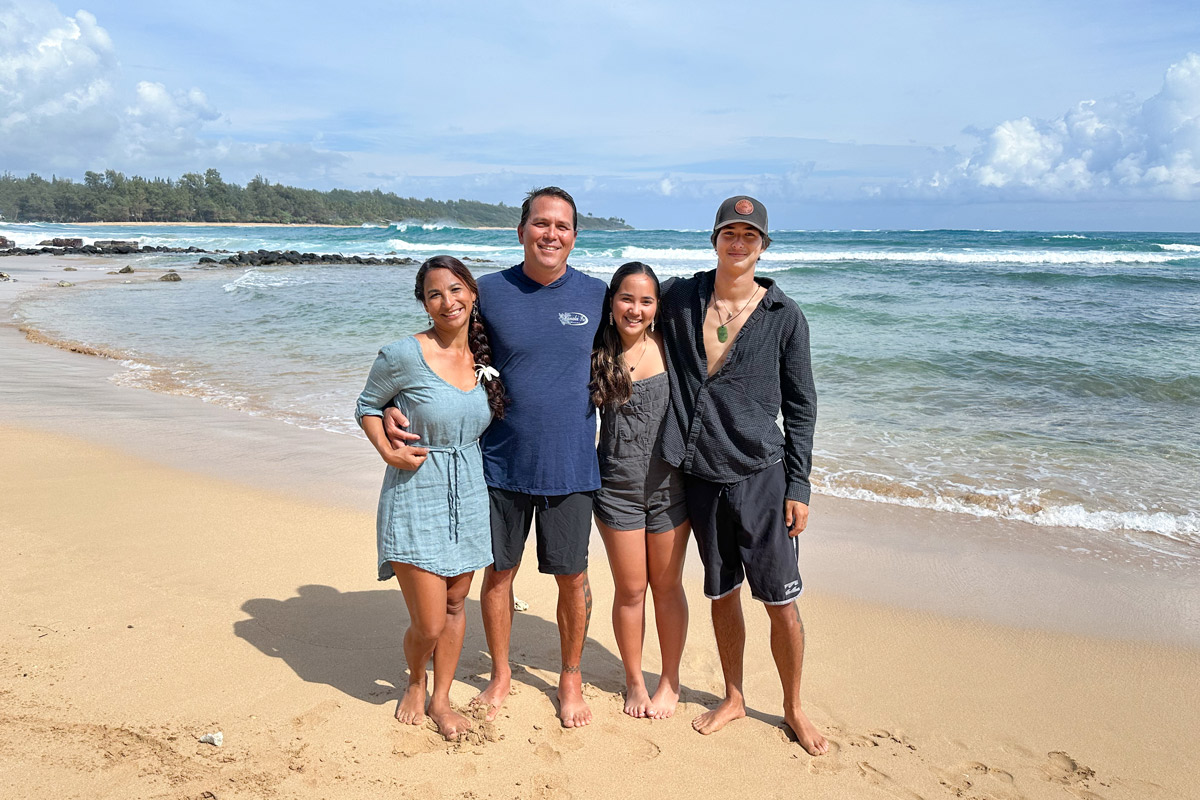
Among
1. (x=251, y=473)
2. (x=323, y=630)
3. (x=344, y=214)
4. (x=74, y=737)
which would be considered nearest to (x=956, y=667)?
(x=323, y=630)

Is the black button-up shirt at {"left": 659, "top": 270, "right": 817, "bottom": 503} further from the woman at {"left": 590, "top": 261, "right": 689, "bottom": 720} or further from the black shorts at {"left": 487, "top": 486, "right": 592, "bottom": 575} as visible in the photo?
the black shorts at {"left": 487, "top": 486, "right": 592, "bottom": 575}

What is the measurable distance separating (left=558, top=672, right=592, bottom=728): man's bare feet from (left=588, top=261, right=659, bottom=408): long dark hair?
1.19 metres

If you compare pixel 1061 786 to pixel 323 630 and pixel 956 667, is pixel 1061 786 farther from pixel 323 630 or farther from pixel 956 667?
pixel 323 630

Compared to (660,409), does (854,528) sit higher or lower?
lower

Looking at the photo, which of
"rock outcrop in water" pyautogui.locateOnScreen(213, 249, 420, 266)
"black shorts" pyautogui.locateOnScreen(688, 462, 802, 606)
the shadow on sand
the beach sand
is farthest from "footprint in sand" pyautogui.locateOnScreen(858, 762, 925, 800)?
"rock outcrop in water" pyautogui.locateOnScreen(213, 249, 420, 266)

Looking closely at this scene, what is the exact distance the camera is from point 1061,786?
2.83 m

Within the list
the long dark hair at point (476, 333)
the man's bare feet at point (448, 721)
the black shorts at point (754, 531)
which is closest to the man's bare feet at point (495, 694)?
the man's bare feet at point (448, 721)

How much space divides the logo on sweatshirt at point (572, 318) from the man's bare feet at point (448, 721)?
63.9 inches

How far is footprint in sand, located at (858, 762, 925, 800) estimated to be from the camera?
2766 millimetres

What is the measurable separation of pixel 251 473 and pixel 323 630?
2629 millimetres

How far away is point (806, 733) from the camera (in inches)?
120

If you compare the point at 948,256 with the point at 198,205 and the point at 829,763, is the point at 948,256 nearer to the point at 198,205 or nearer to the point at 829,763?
the point at 829,763

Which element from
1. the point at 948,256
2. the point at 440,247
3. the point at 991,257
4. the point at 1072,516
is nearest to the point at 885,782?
the point at 1072,516

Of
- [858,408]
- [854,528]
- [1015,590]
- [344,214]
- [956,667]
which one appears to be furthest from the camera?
[344,214]
